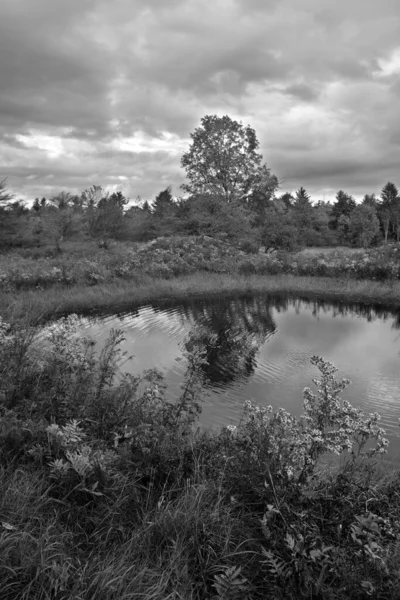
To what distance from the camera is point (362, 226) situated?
2149 inches

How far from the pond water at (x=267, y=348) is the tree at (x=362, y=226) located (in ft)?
143

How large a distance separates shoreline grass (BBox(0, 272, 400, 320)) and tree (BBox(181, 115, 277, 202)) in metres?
13.5

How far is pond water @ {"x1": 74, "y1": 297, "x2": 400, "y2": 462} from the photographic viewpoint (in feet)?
22.6

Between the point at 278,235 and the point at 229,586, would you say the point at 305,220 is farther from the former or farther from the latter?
the point at 229,586

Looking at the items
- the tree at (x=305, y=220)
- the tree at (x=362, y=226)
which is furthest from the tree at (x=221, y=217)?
the tree at (x=362, y=226)

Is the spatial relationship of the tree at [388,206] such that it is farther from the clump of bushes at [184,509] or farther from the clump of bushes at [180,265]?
the clump of bushes at [184,509]

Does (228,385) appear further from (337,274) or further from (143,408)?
(337,274)

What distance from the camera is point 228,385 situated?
293 inches

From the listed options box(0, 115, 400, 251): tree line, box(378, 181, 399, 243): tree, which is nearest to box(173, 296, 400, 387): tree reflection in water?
box(0, 115, 400, 251): tree line

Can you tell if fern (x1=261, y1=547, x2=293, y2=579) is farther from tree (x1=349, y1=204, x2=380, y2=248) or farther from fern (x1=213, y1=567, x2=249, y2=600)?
tree (x1=349, y1=204, x2=380, y2=248)

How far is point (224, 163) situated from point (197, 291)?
56.2 feet

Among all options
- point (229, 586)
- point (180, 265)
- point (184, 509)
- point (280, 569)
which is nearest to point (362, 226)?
point (180, 265)

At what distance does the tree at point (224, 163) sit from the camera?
31.0 metres

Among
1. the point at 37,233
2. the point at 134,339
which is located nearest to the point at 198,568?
the point at 134,339
